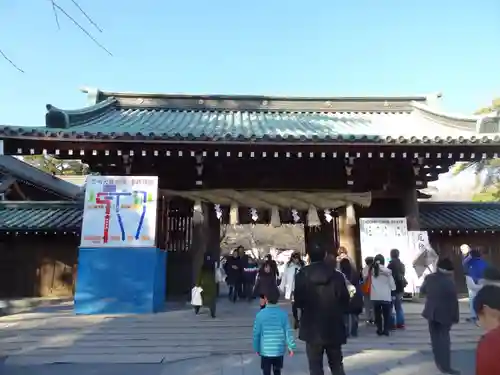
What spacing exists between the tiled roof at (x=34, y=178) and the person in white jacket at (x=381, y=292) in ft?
41.0

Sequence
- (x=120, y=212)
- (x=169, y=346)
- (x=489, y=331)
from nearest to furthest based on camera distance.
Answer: (x=489, y=331) < (x=169, y=346) < (x=120, y=212)

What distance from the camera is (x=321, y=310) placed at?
3.89 metres

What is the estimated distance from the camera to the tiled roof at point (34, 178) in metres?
15.5

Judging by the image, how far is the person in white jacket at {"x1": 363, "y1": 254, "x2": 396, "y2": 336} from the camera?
21.7 ft

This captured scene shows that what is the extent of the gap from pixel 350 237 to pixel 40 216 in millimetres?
9065

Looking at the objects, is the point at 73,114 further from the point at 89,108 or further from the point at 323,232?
the point at 323,232

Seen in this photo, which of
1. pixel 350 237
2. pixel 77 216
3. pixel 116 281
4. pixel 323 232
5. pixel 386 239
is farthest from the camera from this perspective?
pixel 77 216

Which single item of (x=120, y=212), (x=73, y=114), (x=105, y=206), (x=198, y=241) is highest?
(x=73, y=114)

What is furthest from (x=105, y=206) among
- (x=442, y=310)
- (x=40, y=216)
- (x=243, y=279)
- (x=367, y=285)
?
(x=442, y=310)

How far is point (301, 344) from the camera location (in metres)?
6.40

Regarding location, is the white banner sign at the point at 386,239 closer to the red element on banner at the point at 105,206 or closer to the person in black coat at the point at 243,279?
the person in black coat at the point at 243,279

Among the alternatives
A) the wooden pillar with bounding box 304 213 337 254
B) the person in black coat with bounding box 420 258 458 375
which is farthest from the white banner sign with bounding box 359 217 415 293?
the person in black coat with bounding box 420 258 458 375

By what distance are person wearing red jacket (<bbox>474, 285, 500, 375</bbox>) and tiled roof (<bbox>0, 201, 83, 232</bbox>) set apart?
427 inches

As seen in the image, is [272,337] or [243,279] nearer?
[272,337]
